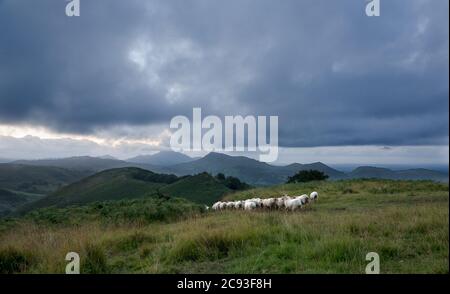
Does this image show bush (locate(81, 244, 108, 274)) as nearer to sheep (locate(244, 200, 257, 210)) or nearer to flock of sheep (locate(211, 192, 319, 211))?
flock of sheep (locate(211, 192, 319, 211))

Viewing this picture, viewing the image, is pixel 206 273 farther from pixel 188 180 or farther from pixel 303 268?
pixel 188 180

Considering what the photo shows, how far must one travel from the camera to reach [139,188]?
242ft

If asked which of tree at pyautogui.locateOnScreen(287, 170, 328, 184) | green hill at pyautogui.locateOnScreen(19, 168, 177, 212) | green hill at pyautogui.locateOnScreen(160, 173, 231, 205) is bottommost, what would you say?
green hill at pyautogui.locateOnScreen(19, 168, 177, 212)

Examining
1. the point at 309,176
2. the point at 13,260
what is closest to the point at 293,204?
the point at 13,260

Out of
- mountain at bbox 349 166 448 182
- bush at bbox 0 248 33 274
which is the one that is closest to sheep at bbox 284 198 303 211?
mountain at bbox 349 166 448 182

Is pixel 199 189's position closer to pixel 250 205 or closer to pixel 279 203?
pixel 250 205

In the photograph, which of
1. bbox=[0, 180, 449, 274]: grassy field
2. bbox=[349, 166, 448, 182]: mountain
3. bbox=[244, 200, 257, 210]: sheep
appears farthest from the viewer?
bbox=[349, 166, 448, 182]: mountain

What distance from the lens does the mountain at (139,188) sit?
49.2 meters

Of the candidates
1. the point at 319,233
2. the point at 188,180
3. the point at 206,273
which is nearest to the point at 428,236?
the point at 319,233

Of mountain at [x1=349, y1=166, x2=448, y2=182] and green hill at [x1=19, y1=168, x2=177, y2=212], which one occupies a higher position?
mountain at [x1=349, y1=166, x2=448, y2=182]

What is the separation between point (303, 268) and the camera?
6773 millimetres

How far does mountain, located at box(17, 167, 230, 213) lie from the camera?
49250 millimetres

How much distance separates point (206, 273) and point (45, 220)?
1422 centimetres
